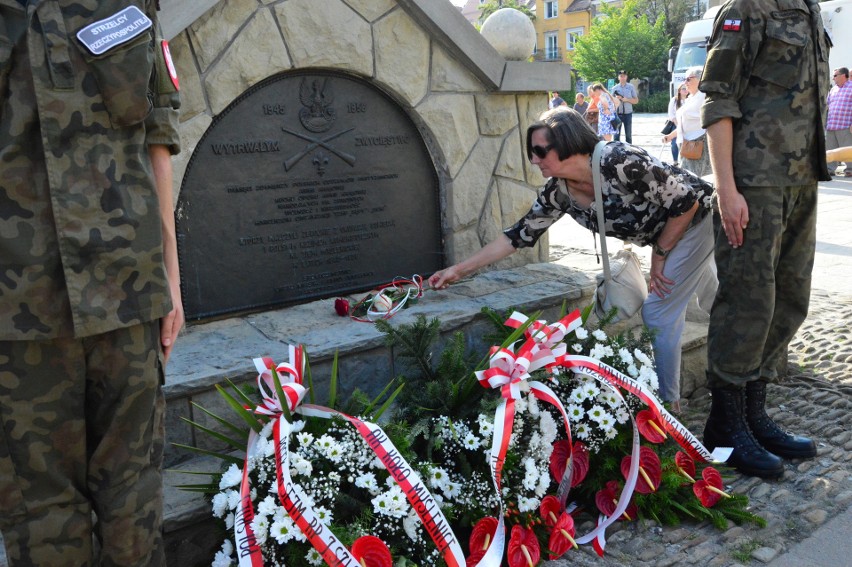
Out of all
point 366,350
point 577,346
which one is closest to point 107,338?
point 366,350

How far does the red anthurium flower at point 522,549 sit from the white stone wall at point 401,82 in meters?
1.98

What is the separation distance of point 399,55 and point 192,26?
1055 mm

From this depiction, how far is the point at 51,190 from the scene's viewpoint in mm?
1685

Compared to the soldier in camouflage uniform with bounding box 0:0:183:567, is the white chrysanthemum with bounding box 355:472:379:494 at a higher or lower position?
lower

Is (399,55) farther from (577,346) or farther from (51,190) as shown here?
(51,190)

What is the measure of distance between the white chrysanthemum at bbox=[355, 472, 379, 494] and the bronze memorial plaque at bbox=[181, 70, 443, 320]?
4.75 ft

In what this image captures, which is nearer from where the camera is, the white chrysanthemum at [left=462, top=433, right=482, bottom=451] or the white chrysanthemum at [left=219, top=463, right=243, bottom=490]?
the white chrysanthemum at [left=219, top=463, right=243, bottom=490]

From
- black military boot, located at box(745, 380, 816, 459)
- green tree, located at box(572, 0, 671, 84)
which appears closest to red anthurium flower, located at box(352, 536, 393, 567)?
black military boot, located at box(745, 380, 816, 459)

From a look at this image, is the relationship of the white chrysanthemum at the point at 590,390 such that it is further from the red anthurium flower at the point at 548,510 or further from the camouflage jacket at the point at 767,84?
the camouflage jacket at the point at 767,84

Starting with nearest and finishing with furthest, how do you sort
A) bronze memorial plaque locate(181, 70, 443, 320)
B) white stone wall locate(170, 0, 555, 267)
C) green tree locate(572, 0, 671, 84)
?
white stone wall locate(170, 0, 555, 267), bronze memorial plaque locate(181, 70, 443, 320), green tree locate(572, 0, 671, 84)

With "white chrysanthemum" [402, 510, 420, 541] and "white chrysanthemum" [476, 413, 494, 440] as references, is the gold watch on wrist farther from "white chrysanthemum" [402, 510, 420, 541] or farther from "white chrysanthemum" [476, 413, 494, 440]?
"white chrysanthemum" [402, 510, 420, 541]

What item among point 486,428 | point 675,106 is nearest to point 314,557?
point 486,428

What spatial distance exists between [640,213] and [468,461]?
132 centimetres

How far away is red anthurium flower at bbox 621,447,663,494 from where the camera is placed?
286 centimetres
